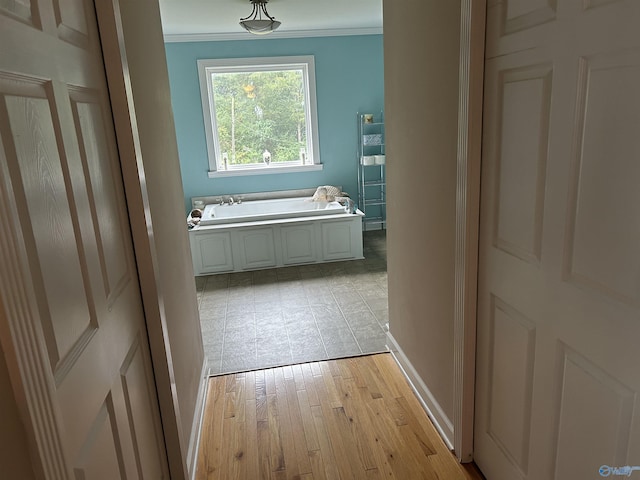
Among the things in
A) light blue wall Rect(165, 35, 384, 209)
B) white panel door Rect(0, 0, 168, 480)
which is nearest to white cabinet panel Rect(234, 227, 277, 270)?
light blue wall Rect(165, 35, 384, 209)

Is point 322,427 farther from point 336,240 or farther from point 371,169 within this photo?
point 371,169

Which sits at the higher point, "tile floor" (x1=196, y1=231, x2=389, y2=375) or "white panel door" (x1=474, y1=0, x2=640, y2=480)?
"white panel door" (x1=474, y1=0, x2=640, y2=480)

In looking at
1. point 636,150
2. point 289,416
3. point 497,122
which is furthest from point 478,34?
point 289,416

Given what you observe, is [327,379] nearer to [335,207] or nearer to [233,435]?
[233,435]

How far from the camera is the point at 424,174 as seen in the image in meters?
2.08

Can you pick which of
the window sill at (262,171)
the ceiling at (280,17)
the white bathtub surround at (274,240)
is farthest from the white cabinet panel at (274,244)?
the ceiling at (280,17)

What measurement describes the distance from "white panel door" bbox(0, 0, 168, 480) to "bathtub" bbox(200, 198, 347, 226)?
3.34 m

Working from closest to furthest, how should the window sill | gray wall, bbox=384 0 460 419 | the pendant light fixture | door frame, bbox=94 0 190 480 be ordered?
door frame, bbox=94 0 190 480
gray wall, bbox=384 0 460 419
the pendant light fixture
the window sill

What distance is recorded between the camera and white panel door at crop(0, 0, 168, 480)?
0.77 m

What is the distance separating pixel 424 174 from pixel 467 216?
0.46 metres

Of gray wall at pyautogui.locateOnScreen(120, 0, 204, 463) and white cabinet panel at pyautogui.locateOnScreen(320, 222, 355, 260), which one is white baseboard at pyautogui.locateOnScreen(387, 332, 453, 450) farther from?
white cabinet panel at pyautogui.locateOnScreen(320, 222, 355, 260)

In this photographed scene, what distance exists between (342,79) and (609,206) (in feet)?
16.1

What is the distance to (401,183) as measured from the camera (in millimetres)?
2395

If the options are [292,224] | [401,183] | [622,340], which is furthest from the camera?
[292,224]
